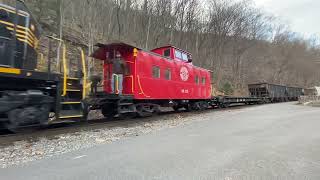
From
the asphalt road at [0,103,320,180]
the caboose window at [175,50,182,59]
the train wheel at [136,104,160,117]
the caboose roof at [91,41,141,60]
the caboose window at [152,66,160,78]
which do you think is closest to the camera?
the asphalt road at [0,103,320,180]

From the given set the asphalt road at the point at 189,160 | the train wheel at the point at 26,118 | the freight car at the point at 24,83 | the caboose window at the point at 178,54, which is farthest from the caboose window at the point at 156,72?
the train wheel at the point at 26,118

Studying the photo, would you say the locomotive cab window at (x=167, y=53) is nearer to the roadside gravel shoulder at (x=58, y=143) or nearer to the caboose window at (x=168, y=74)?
the caboose window at (x=168, y=74)

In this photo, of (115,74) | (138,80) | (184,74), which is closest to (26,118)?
(115,74)

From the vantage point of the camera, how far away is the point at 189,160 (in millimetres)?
6102

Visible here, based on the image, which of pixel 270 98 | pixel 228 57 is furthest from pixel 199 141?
pixel 228 57

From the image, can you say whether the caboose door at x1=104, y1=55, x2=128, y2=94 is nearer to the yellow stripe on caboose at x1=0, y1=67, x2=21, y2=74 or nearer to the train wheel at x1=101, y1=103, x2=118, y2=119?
the train wheel at x1=101, y1=103, x2=118, y2=119

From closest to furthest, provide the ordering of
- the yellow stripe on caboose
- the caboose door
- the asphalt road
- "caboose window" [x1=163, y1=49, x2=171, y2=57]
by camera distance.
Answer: the asphalt road < the yellow stripe on caboose < the caboose door < "caboose window" [x1=163, y1=49, x2=171, y2=57]

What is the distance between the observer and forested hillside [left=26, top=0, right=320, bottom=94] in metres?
22.3

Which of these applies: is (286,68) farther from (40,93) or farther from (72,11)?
(40,93)

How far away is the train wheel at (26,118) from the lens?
26.9ft

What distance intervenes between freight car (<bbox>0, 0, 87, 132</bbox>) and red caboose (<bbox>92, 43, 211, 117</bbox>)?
206 centimetres

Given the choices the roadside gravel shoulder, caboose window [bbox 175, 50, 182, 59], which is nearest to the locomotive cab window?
caboose window [bbox 175, 50, 182, 59]

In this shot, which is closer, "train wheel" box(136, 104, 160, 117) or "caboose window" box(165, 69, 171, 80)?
"train wheel" box(136, 104, 160, 117)

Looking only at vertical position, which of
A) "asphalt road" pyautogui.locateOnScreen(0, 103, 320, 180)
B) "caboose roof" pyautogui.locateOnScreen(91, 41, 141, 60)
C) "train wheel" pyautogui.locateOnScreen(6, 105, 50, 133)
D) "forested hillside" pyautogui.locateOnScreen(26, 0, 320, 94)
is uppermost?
"forested hillside" pyautogui.locateOnScreen(26, 0, 320, 94)
